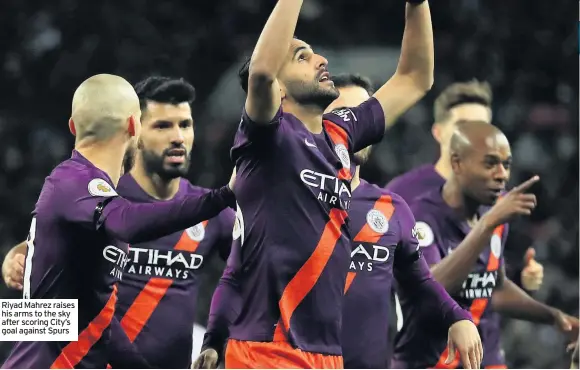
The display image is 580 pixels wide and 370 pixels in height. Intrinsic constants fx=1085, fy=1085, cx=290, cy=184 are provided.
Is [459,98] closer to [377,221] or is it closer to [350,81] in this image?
[350,81]

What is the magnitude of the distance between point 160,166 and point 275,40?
7.18 ft

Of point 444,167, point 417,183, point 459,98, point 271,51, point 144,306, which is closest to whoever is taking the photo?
point 271,51

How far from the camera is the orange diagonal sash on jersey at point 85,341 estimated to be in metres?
3.87

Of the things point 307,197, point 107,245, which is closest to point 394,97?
point 307,197

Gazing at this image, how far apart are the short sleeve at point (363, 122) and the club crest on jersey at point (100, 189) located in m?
0.83

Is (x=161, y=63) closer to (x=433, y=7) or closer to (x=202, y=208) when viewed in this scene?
(x=433, y=7)

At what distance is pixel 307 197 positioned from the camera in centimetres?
360

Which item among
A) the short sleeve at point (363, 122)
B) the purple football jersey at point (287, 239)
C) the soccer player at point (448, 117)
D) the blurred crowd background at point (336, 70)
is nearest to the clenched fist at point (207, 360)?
the purple football jersey at point (287, 239)

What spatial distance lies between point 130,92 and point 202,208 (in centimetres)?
74

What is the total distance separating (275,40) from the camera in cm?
336

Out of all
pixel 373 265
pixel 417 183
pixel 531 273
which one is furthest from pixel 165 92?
pixel 531 273

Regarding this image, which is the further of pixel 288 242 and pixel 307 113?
pixel 307 113

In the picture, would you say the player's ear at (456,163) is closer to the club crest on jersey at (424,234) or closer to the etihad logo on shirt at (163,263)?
the club crest on jersey at (424,234)

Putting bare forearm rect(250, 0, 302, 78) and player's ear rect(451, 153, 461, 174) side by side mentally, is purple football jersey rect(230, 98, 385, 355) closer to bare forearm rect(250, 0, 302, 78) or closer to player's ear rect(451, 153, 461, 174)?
bare forearm rect(250, 0, 302, 78)
